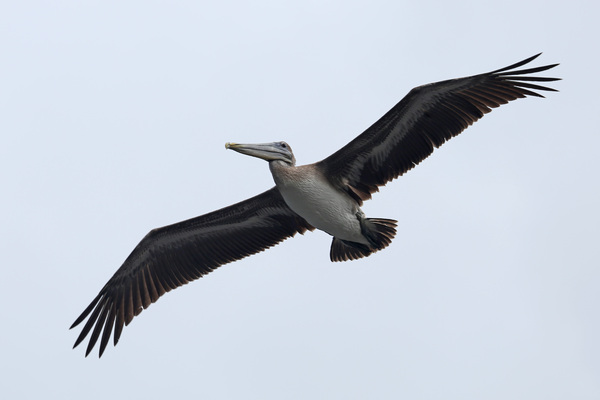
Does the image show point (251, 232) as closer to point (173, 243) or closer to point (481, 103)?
point (173, 243)

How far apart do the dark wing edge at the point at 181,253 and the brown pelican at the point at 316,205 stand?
0.01m

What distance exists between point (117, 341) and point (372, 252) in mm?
3795

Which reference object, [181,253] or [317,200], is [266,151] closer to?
[317,200]

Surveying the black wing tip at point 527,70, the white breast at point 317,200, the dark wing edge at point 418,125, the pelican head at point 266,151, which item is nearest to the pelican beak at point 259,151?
the pelican head at point 266,151

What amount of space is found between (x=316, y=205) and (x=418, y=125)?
5.34 ft

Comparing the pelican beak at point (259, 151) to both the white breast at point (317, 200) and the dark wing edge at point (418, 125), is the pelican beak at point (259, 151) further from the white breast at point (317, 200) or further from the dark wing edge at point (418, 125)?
the dark wing edge at point (418, 125)

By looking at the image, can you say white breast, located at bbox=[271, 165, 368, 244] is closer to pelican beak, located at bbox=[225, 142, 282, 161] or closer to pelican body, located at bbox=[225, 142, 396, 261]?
pelican body, located at bbox=[225, 142, 396, 261]

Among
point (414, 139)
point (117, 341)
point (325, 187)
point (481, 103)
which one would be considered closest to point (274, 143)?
point (325, 187)

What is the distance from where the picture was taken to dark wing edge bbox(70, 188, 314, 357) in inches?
543

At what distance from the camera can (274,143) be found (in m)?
12.9

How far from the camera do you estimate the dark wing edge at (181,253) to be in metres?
13.8

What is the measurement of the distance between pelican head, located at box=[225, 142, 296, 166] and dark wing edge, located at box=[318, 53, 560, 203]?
1.49 ft

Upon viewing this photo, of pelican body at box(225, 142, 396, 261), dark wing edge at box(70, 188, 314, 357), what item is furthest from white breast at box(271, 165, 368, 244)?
dark wing edge at box(70, 188, 314, 357)

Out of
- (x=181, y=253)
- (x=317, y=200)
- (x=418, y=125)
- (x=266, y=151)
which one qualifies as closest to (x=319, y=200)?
(x=317, y=200)
